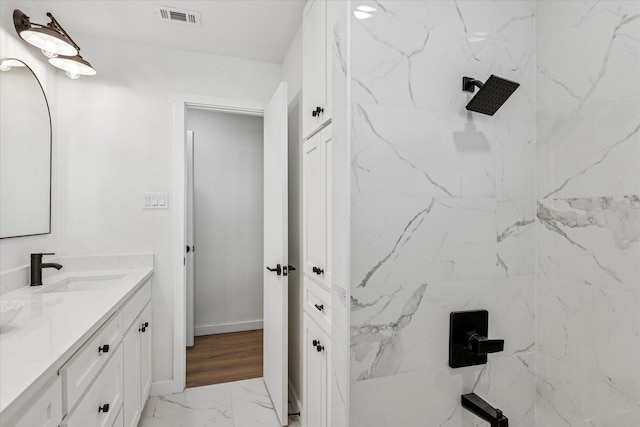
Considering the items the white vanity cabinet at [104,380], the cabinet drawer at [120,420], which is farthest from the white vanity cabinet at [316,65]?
the cabinet drawer at [120,420]

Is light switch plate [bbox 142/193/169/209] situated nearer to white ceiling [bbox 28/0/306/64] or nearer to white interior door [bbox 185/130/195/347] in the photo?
white interior door [bbox 185/130/195/347]

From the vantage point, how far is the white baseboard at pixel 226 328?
3553mm

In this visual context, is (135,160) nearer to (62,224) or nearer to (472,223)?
(62,224)

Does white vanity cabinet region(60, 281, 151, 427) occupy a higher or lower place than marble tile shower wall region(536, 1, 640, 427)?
lower

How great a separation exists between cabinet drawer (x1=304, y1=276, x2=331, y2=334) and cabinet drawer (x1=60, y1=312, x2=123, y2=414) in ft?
2.89

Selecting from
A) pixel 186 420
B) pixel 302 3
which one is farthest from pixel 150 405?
pixel 302 3

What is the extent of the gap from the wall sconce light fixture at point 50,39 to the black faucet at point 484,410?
2.50m

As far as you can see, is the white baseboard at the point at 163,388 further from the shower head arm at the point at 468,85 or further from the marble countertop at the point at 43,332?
the shower head arm at the point at 468,85

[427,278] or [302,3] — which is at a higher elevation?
[302,3]

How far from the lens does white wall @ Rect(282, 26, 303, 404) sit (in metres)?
2.14

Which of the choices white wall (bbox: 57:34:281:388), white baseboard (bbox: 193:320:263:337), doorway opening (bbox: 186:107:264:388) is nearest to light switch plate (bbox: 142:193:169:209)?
white wall (bbox: 57:34:281:388)

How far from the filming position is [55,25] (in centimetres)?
182

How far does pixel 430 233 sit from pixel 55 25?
224 cm

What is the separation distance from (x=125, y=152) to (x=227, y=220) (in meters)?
1.45
